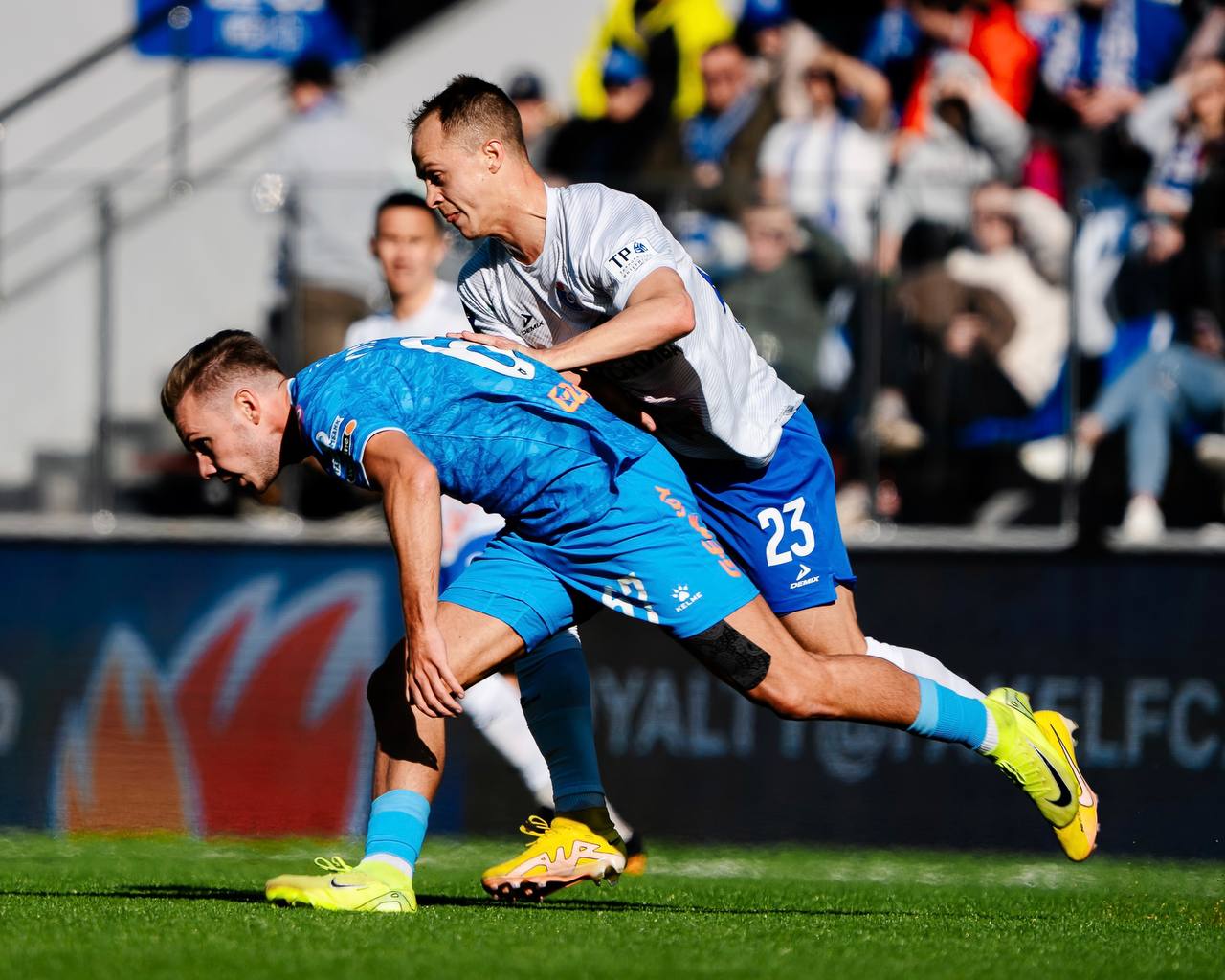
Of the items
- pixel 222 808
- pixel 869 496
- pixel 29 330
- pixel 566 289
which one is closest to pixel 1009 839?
pixel 869 496

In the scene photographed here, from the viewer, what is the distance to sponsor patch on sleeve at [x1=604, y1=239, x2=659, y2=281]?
5688 mm

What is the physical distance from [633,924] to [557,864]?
461mm

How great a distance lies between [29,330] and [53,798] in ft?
7.08

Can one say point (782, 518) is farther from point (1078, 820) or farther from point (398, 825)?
point (398, 825)

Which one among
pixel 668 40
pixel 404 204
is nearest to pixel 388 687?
pixel 404 204

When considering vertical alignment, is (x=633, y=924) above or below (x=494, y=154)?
below

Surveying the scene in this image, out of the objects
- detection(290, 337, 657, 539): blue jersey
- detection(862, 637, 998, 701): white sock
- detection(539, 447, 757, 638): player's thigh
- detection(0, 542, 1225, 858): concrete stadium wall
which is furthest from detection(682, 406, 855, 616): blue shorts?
detection(0, 542, 1225, 858): concrete stadium wall

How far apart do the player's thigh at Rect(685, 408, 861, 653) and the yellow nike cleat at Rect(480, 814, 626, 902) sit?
94 cm

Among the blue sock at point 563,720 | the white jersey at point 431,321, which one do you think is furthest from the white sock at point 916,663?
the white jersey at point 431,321

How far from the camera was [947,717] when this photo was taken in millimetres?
5812

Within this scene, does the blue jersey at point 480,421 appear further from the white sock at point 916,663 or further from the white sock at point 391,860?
the white sock at point 916,663

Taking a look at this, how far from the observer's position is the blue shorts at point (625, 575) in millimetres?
5566

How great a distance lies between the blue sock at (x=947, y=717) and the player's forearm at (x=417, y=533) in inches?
60.6

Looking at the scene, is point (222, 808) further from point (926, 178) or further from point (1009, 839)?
point (926, 178)
